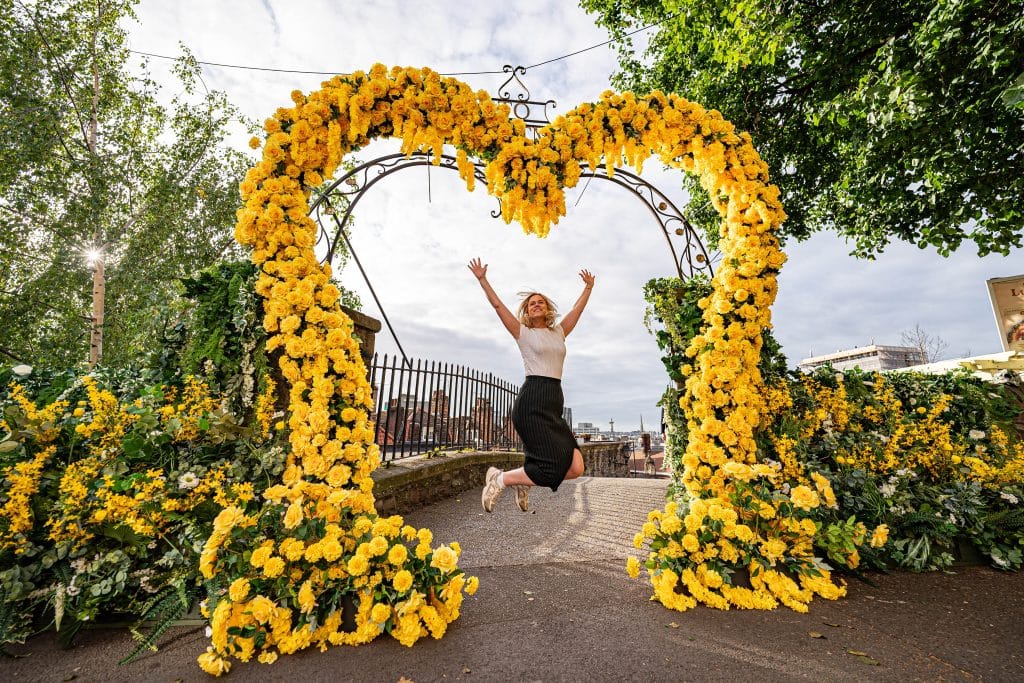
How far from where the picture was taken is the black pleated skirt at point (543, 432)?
3678mm

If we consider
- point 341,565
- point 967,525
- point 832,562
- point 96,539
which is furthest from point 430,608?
point 967,525

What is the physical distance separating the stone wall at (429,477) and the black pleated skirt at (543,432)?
1931 mm

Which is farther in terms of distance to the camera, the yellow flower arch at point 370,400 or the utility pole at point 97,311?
the utility pole at point 97,311

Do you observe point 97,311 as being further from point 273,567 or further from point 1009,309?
point 1009,309

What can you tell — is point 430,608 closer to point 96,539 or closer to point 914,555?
point 96,539

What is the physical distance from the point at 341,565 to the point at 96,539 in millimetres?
1631

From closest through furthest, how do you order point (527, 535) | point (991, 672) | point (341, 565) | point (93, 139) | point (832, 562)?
point (991, 672) < point (341, 565) < point (832, 562) < point (527, 535) < point (93, 139)

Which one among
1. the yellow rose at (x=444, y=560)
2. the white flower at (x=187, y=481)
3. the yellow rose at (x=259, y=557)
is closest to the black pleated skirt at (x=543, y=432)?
the yellow rose at (x=444, y=560)

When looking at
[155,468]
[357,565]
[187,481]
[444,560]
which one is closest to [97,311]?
[155,468]

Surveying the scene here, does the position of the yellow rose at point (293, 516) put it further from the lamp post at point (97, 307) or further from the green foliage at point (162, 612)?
the lamp post at point (97, 307)

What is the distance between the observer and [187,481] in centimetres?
287

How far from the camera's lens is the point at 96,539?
277cm

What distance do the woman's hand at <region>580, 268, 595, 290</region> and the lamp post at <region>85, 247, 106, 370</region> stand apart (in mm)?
12529

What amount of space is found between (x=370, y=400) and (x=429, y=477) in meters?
2.77
